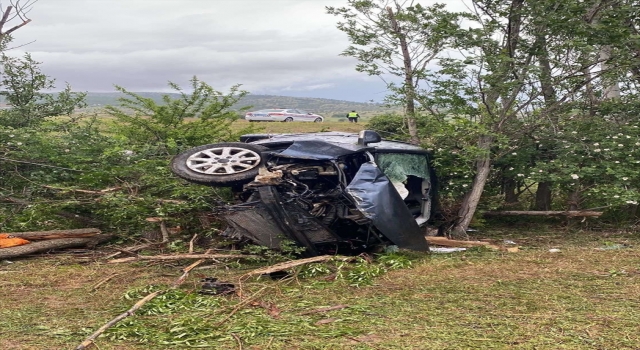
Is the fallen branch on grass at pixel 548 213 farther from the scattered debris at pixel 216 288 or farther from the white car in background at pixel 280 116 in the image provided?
the white car in background at pixel 280 116

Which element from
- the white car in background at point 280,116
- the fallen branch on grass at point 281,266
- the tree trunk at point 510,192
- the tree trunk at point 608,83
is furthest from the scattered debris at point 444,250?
the white car in background at point 280,116

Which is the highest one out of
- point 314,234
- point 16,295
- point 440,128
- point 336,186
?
point 440,128

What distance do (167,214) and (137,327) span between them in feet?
10.6

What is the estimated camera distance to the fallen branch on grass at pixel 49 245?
232 inches

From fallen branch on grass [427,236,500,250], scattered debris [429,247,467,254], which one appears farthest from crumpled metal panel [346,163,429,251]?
fallen branch on grass [427,236,500,250]

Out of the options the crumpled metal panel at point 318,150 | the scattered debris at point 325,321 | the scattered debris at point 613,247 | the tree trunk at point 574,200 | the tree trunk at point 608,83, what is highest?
the tree trunk at point 608,83

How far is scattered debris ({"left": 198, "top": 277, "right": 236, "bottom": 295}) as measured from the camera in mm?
4531

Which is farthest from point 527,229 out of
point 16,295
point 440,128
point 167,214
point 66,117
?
point 66,117

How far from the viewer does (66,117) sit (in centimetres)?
1172

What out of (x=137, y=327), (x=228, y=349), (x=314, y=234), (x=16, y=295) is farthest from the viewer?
(x=314, y=234)

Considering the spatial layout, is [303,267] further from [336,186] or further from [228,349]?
[228,349]

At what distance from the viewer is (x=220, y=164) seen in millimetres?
6281

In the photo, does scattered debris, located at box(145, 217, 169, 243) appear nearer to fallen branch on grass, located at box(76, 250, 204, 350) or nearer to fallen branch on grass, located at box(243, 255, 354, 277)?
fallen branch on grass, located at box(76, 250, 204, 350)

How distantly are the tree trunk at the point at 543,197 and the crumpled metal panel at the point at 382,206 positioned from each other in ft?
12.5
